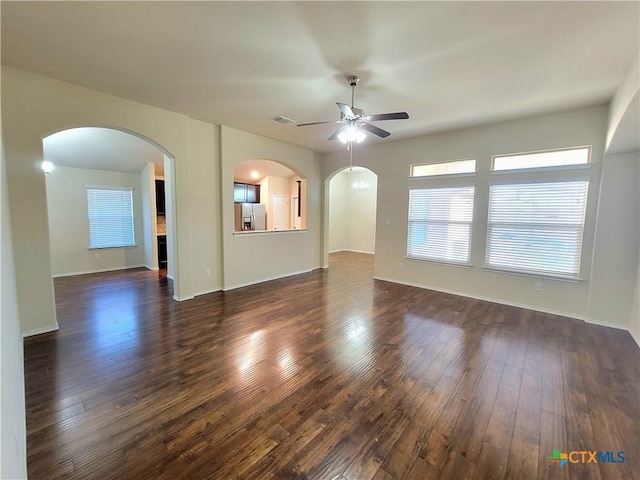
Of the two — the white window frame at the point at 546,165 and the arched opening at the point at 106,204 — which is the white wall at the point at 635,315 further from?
the arched opening at the point at 106,204

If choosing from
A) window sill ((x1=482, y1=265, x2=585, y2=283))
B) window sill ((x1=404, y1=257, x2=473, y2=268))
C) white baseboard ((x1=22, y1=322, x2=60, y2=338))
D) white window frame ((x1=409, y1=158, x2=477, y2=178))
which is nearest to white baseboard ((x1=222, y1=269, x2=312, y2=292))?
white baseboard ((x1=22, y1=322, x2=60, y2=338))

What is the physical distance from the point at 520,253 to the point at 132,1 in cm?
551

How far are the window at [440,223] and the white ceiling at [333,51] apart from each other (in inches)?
65.7

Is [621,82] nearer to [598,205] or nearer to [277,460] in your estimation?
[598,205]

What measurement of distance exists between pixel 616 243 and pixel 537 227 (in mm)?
860

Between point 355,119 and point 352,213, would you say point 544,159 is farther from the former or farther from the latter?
point 352,213

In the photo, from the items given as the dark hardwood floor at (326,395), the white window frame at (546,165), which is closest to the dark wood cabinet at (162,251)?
the dark hardwood floor at (326,395)

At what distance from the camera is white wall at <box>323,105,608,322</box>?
12.6 ft

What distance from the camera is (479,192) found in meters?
4.71

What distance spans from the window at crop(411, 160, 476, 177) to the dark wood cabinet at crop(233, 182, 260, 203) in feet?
18.7

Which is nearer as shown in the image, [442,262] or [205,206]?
[205,206]

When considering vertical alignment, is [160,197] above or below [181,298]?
above

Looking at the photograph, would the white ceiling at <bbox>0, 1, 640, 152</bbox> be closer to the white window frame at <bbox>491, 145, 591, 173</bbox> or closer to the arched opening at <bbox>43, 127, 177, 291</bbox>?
the white window frame at <bbox>491, 145, 591, 173</bbox>

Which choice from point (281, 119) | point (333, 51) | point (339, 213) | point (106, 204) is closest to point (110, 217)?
point (106, 204)
